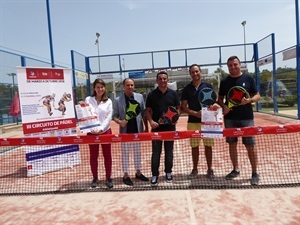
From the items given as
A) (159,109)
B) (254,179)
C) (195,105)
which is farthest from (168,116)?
(254,179)

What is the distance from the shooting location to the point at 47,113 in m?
6.18

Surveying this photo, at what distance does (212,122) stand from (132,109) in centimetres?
145

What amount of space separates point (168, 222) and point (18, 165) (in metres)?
5.32

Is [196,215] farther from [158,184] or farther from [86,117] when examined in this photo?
[86,117]

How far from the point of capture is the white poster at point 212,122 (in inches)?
174

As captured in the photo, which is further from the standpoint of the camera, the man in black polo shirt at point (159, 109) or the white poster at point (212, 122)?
the man in black polo shirt at point (159, 109)

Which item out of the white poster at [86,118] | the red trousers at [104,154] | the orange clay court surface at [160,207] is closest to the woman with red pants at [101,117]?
the red trousers at [104,154]

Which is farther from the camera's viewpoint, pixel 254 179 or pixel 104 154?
pixel 104 154

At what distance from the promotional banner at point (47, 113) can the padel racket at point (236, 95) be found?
13.0ft

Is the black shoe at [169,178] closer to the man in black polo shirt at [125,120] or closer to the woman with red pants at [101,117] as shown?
the man in black polo shirt at [125,120]

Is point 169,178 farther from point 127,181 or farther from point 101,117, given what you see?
point 101,117

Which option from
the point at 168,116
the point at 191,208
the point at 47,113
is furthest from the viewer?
the point at 47,113

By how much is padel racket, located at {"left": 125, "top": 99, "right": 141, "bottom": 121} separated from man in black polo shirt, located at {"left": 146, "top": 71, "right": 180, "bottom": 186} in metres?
0.19

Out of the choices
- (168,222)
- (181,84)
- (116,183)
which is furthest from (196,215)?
(181,84)
